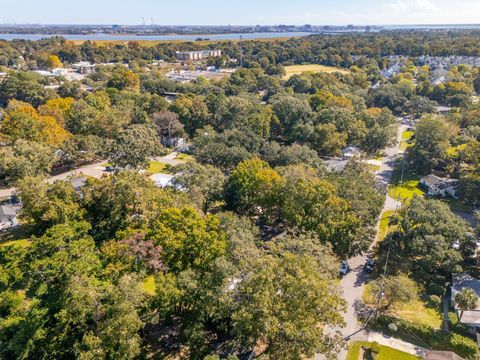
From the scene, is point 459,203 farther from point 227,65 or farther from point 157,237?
point 227,65

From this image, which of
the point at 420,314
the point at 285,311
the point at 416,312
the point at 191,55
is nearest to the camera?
A: the point at 285,311

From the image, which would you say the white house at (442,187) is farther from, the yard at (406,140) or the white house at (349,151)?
the yard at (406,140)

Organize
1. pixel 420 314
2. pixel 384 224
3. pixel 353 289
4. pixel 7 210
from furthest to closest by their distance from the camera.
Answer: pixel 384 224, pixel 7 210, pixel 353 289, pixel 420 314

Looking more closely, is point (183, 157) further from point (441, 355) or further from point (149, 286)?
point (441, 355)

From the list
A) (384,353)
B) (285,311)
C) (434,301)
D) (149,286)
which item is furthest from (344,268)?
(149,286)

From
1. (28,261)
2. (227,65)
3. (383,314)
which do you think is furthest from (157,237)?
(227,65)

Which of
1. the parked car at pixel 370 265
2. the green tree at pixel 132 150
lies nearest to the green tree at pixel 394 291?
the parked car at pixel 370 265

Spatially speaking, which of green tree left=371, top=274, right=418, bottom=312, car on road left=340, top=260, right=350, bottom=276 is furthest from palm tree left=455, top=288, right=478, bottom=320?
car on road left=340, top=260, right=350, bottom=276
